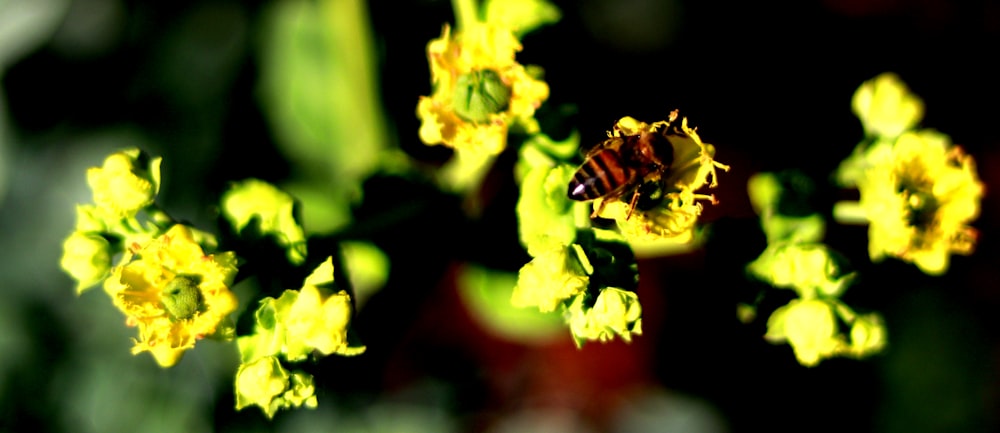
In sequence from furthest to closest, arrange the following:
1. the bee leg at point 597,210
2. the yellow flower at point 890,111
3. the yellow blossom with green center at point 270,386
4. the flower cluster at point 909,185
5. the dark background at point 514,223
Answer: the dark background at point 514,223 → the yellow flower at point 890,111 → the flower cluster at point 909,185 → the bee leg at point 597,210 → the yellow blossom with green center at point 270,386

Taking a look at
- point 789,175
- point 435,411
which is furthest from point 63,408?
point 789,175

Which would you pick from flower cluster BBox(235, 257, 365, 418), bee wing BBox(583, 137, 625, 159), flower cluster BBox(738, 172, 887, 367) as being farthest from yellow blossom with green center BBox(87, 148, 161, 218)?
flower cluster BBox(738, 172, 887, 367)

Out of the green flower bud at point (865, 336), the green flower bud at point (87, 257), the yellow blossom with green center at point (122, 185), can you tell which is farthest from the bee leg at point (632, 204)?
the green flower bud at point (87, 257)

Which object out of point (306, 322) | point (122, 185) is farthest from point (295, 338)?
point (122, 185)

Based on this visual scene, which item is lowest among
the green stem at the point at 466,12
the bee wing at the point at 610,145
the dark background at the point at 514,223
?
the dark background at the point at 514,223

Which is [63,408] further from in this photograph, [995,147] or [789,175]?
[995,147]

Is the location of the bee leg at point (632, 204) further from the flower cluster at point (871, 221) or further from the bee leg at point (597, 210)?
the flower cluster at point (871, 221)

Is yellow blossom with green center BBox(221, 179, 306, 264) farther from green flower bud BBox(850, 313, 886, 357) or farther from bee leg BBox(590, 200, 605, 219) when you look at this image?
green flower bud BBox(850, 313, 886, 357)

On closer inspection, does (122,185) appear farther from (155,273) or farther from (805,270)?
(805,270)
